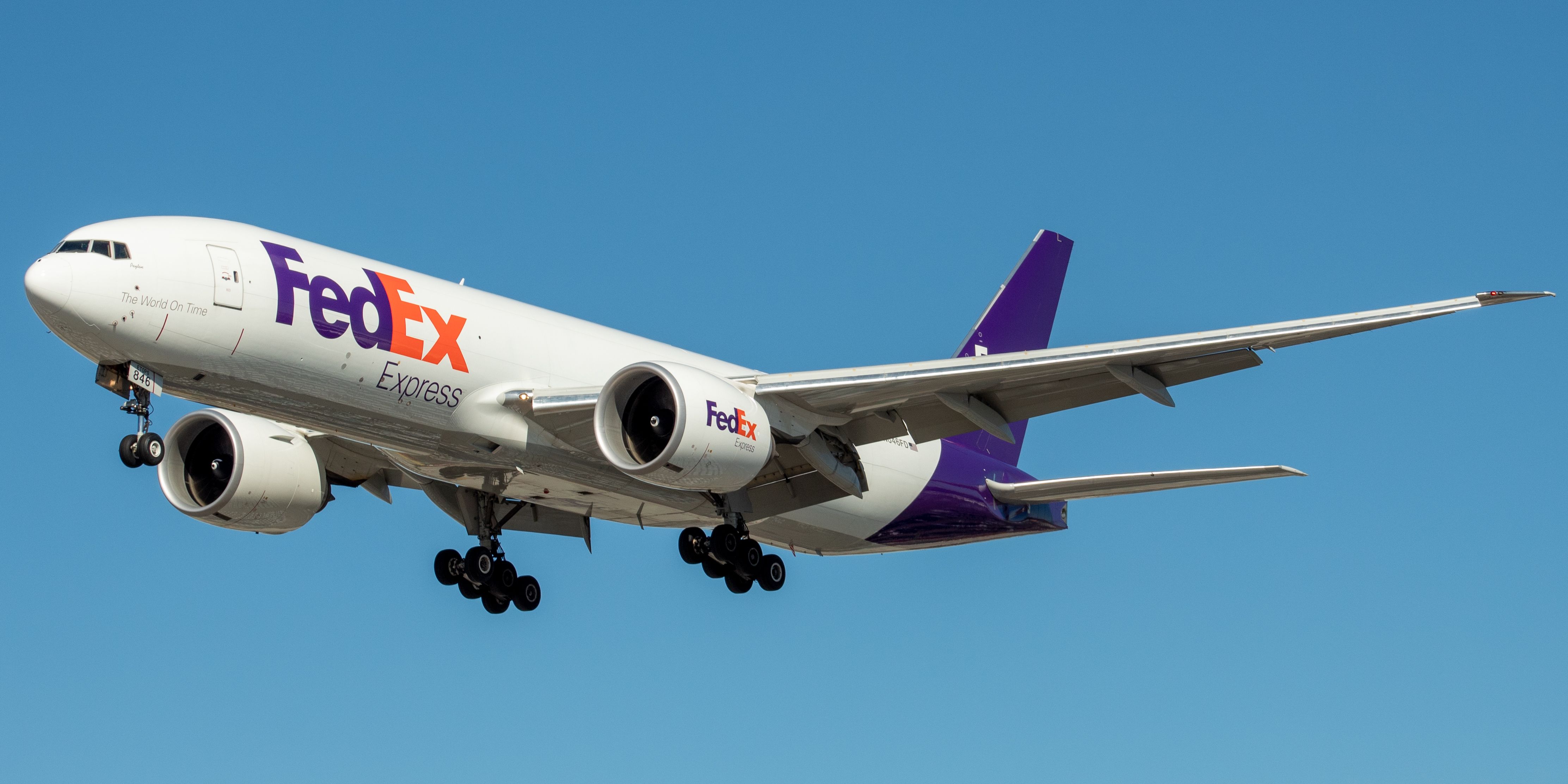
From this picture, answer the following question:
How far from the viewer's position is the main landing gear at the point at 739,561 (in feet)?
90.6

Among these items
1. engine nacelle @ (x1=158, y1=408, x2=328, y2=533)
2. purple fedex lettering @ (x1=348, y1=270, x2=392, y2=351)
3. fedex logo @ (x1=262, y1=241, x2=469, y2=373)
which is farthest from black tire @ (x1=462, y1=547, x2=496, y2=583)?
purple fedex lettering @ (x1=348, y1=270, x2=392, y2=351)

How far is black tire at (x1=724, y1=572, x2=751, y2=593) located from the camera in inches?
1103

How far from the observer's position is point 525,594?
28.8 meters

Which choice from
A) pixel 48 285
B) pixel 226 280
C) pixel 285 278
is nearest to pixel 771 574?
pixel 285 278

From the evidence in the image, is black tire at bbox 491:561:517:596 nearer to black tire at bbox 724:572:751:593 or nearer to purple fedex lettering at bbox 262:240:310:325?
black tire at bbox 724:572:751:593

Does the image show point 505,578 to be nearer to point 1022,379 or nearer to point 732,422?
point 732,422

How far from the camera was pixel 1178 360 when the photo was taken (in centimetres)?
2270

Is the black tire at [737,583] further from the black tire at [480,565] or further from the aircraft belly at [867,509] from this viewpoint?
the black tire at [480,565]

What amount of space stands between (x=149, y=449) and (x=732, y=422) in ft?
26.1

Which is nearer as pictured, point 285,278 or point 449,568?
point 285,278

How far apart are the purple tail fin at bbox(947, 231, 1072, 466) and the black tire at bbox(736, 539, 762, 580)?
6141 mm

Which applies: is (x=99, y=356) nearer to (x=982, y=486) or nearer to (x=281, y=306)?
(x=281, y=306)

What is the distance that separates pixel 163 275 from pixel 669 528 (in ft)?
38.3

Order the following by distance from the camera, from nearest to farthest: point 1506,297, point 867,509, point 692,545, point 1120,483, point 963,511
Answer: point 1506,297, point 1120,483, point 867,509, point 692,545, point 963,511
